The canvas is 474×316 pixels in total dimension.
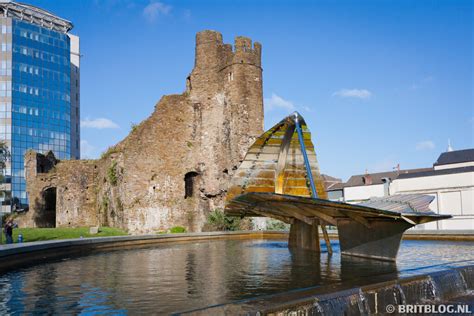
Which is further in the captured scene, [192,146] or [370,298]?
[192,146]

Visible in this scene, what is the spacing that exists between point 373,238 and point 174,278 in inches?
233

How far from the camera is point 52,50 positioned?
96125 millimetres

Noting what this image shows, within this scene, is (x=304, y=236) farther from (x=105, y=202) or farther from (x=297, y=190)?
(x=105, y=202)

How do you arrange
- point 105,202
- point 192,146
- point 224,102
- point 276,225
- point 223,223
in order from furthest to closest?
point 105,202 → point 192,146 → point 224,102 → point 223,223 → point 276,225

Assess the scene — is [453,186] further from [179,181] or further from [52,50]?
[52,50]

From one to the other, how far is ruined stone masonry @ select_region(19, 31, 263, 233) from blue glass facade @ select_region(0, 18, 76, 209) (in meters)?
60.9

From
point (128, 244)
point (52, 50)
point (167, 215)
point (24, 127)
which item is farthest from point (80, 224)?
point (52, 50)

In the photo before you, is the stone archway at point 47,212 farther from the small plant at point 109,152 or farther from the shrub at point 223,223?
the shrub at point 223,223

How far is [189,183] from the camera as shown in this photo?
36812 mm

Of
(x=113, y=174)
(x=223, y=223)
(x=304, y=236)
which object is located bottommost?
(x=223, y=223)

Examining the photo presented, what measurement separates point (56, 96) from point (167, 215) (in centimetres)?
7191

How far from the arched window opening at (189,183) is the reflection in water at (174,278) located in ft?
65.7

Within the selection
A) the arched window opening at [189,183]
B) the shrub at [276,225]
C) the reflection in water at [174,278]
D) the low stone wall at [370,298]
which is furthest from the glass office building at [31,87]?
the low stone wall at [370,298]

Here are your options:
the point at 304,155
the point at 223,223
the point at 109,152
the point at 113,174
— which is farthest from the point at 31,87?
the point at 304,155
